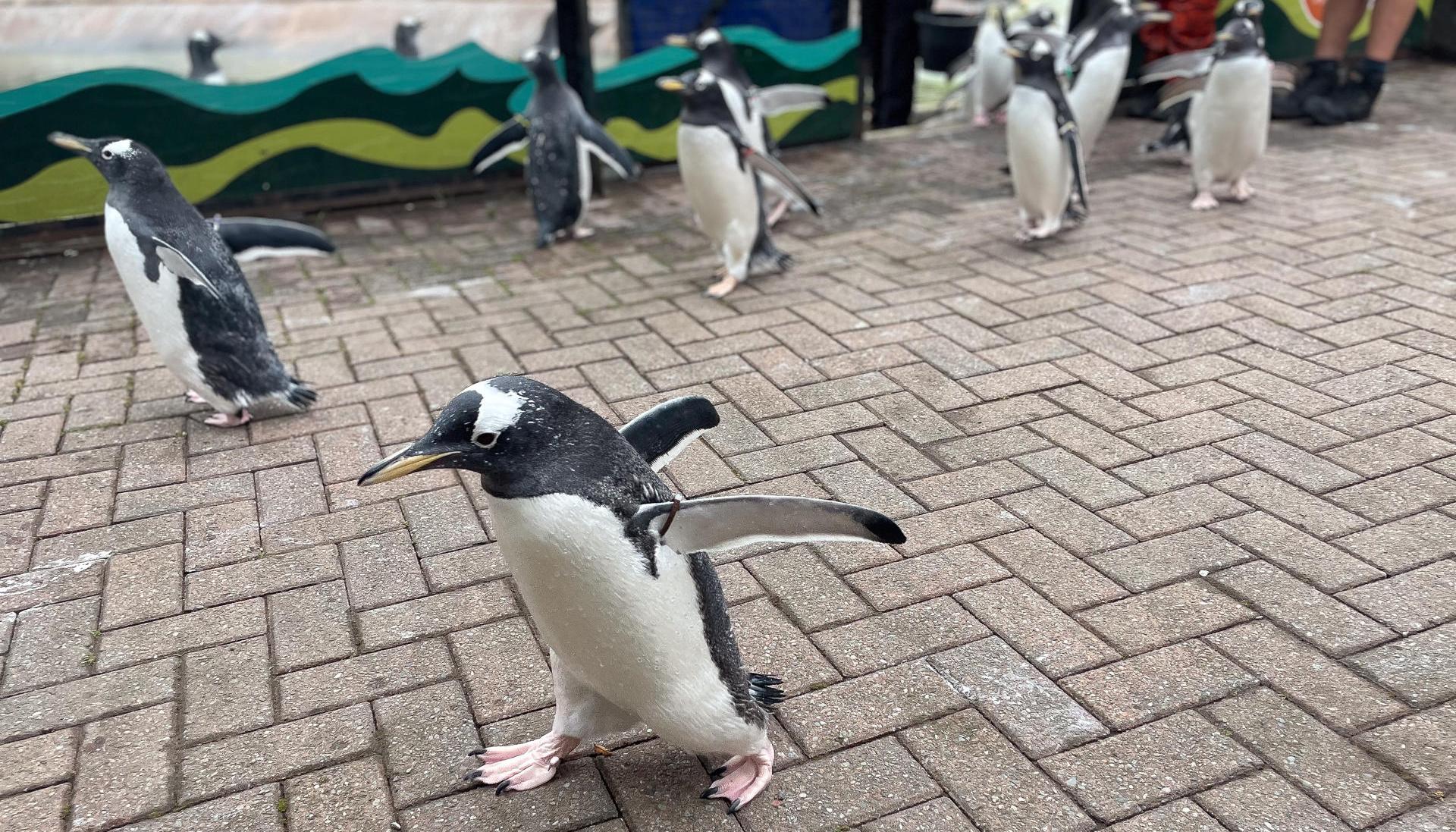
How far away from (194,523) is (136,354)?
1.60 m

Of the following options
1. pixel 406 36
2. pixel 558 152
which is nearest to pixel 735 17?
pixel 406 36

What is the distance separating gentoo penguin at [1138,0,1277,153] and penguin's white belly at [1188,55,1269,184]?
197 millimetres

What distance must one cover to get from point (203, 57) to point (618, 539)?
5.36m

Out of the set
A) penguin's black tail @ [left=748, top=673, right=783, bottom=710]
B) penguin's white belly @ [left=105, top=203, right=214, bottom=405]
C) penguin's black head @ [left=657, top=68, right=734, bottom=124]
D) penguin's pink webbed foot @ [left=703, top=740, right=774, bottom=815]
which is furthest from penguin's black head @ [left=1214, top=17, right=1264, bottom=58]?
penguin's white belly @ [left=105, top=203, right=214, bottom=405]

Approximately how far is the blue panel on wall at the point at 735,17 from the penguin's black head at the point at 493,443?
574 centimetres

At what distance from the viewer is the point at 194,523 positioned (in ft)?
9.75

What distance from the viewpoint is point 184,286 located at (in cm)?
335

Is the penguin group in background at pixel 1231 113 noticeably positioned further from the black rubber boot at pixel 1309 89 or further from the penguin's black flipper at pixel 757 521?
the penguin's black flipper at pixel 757 521

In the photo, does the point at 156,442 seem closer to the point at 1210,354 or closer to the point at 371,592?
the point at 371,592

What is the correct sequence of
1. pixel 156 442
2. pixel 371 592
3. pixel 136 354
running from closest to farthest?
pixel 371 592
pixel 156 442
pixel 136 354

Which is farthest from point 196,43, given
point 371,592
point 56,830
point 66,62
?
point 56,830

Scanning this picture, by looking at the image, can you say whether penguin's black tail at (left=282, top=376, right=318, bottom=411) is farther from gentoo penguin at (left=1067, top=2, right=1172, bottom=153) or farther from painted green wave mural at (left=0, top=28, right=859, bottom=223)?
gentoo penguin at (left=1067, top=2, right=1172, bottom=153)

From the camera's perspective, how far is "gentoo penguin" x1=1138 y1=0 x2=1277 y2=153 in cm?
552

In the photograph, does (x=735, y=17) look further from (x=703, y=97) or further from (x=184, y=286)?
(x=184, y=286)
